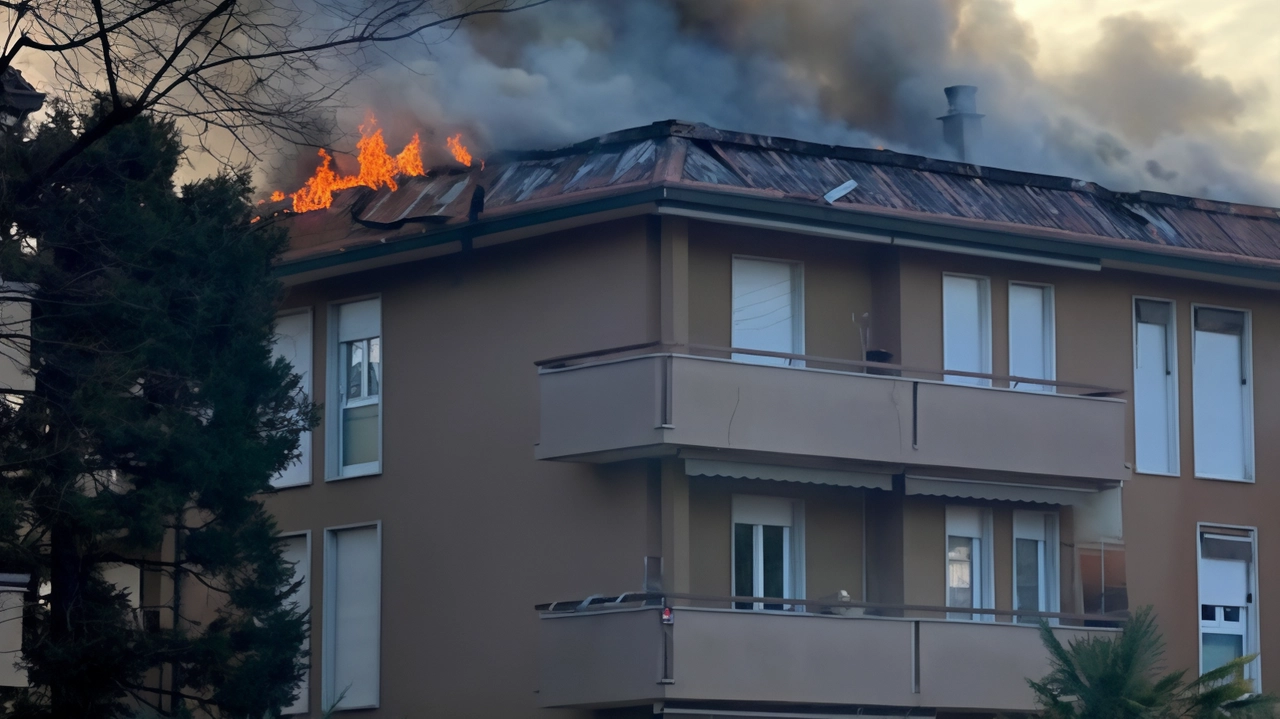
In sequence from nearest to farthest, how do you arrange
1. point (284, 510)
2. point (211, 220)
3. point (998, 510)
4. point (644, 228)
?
point (211, 220) < point (644, 228) < point (998, 510) < point (284, 510)

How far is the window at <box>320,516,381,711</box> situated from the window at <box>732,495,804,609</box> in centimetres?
489

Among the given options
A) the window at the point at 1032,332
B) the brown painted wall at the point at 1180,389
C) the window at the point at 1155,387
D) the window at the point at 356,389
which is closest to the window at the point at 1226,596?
the brown painted wall at the point at 1180,389

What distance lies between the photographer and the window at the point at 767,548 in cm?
2380

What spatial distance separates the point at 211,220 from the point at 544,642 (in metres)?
5.84

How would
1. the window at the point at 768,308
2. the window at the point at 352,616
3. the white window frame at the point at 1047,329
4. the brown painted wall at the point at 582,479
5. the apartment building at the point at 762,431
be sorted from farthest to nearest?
the window at the point at 352,616, the white window frame at the point at 1047,329, the window at the point at 768,308, the brown painted wall at the point at 582,479, the apartment building at the point at 762,431

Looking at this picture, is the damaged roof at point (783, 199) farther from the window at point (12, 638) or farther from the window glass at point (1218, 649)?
the window at point (12, 638)

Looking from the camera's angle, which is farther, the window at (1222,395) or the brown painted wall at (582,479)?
the window at (1222,395)

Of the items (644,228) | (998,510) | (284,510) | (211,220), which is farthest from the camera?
(284,510)

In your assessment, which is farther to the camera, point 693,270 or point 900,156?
point 900,156

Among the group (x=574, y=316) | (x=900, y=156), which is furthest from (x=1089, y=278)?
(x=574, y=316)

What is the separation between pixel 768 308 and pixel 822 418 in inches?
73.6

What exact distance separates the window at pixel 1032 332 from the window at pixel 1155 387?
1353 millimetres

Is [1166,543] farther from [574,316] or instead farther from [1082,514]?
[574,316]

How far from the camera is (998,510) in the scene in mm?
25203
